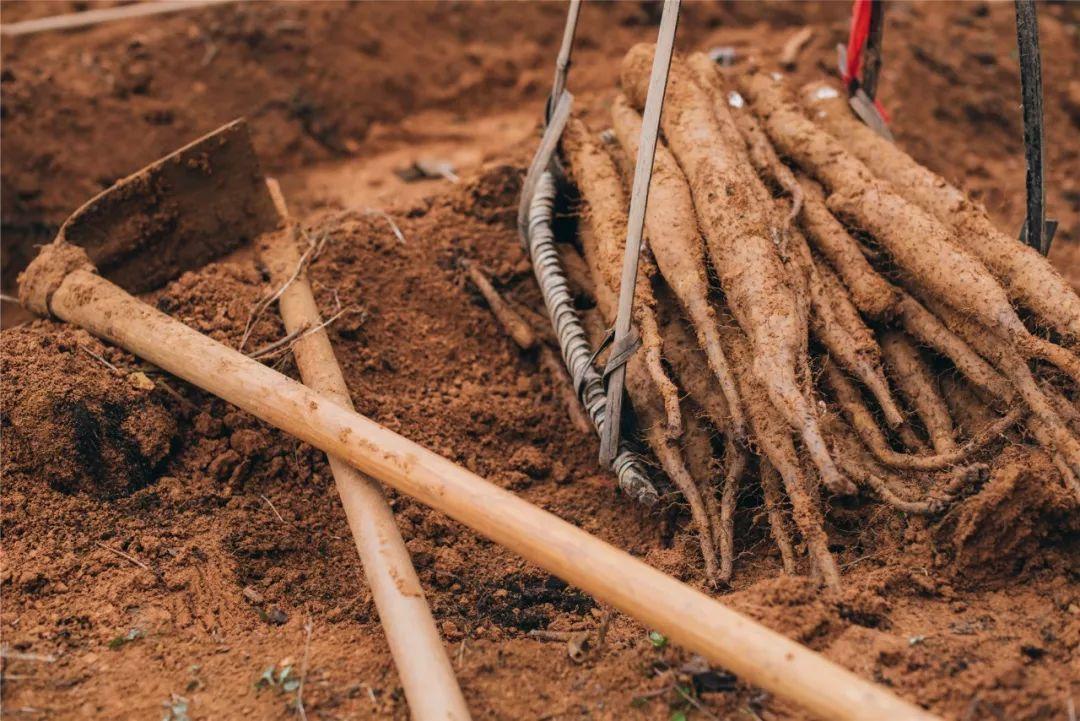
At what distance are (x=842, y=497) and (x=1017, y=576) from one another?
0.41 metres

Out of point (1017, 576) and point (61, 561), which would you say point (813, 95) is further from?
point (61, 561)

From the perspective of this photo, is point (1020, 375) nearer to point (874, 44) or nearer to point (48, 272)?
point (874, 44)

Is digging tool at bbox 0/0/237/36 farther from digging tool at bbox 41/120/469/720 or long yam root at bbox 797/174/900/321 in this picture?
long yam root at bbox 797/174/900/321

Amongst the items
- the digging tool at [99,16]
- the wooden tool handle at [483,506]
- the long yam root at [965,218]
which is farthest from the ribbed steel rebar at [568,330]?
the digging tool at [99,16]

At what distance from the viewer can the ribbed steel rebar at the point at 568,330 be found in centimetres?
241

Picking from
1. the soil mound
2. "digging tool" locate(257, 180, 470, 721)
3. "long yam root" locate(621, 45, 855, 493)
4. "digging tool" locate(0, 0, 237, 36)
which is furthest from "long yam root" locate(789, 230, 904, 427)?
"digging tool" locate(0, 0, 237, 36)

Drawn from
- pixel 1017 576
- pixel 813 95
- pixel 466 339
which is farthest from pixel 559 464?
pixel 813 95

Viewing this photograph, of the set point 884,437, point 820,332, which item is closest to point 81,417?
point 820,332

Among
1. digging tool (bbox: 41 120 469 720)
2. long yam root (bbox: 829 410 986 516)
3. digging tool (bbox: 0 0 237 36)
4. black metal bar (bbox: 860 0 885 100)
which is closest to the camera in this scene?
long yam root (bbox: 829 410 986 516)

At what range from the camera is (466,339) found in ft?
10.2

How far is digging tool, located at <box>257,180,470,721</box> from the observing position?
1.85 m

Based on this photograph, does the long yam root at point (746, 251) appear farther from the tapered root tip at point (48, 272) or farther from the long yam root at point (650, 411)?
the tapered root tip at point (48, 272)

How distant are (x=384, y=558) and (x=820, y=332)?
123cm

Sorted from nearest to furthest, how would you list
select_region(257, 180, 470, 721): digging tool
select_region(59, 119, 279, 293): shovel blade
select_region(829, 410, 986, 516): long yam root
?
select_region(257, 180, 470, 721): digging tool → select_region(829, 410, 986, 516): long yam root → select_region(59, 119, 279, 293): shovel blade
